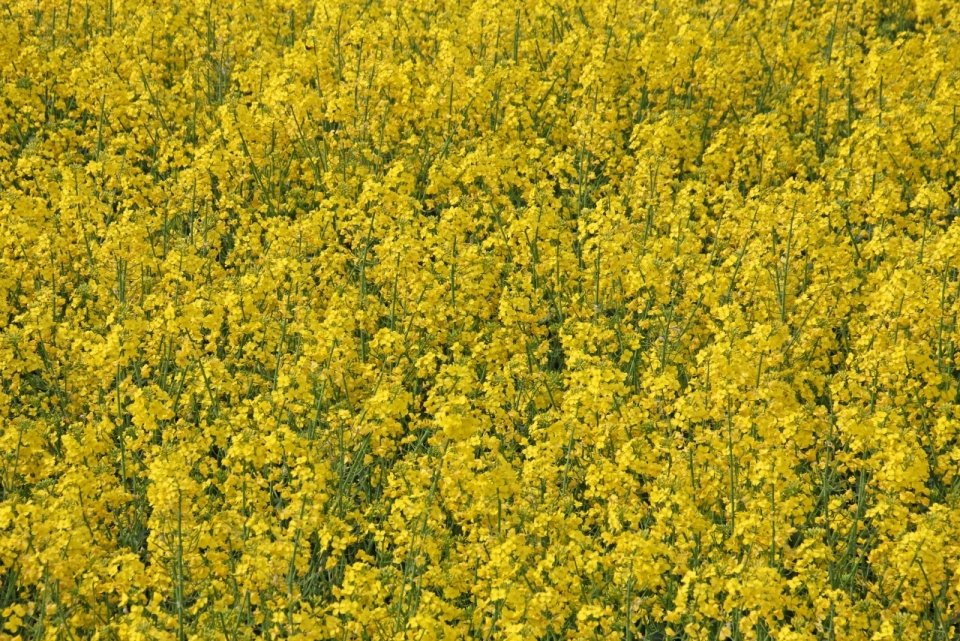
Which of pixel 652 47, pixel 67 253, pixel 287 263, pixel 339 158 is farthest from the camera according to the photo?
pixel 652 47

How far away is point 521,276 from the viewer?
8734mm

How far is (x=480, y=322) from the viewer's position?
870cm

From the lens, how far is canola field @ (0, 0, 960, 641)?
6.46m

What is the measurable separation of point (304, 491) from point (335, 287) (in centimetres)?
257

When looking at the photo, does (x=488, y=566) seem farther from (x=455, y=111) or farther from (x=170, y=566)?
(x=455, y=111)

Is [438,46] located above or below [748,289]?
above

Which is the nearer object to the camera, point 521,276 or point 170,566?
point 170,566

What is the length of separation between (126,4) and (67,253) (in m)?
4.18

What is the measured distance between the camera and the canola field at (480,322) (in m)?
6.46

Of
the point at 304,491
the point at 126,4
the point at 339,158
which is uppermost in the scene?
the point at 126,4

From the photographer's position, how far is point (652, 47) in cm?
1098

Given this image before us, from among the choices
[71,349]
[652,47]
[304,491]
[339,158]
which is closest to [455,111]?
[339,158]

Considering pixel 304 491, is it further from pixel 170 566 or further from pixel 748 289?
pixel 748 289

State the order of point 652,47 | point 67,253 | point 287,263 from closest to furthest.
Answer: point 287,263, point 67,253, point 652,47
